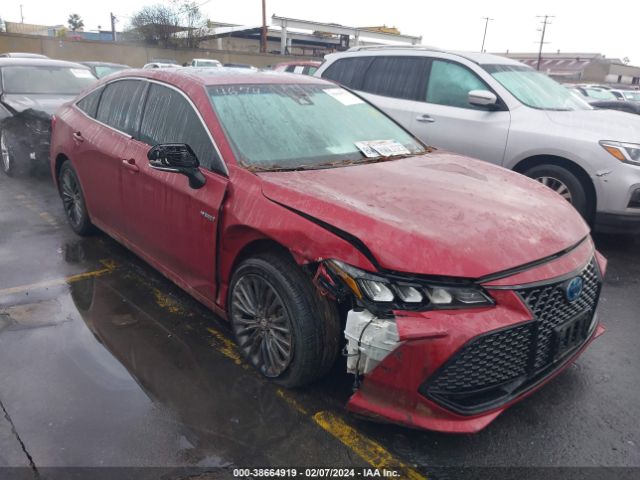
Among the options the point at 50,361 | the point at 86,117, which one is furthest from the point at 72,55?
the point at 50,361

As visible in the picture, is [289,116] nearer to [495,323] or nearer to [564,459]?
[495,323]

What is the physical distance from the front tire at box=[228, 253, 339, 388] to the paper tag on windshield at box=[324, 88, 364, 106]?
1677 mm

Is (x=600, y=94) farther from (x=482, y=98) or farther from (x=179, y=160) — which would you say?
(x=179, y=160)

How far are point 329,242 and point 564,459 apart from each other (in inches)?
58.7

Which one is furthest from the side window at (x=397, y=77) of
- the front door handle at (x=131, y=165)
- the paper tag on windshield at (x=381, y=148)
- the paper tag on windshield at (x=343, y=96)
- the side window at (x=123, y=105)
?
the front door handle at (x=131, y=165)

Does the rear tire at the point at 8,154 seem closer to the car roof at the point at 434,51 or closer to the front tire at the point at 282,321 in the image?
the car roof at the point at 434,51

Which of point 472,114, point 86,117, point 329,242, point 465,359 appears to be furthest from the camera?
point 472,114

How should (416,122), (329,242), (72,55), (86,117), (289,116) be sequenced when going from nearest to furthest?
1. (329,242)
2. (289,116)
3. (86,117)
4. (416,122)
5. (72,55)

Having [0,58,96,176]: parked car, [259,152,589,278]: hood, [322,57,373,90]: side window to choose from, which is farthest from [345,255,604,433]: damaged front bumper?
[0,58,96,176]: parked car

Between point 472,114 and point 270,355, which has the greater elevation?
point 472,114

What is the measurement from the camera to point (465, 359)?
2.18 metres

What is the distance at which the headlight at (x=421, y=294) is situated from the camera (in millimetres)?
2229

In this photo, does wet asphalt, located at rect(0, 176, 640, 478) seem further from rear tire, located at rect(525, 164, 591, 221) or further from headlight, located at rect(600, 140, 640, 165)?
headlight, located at rect(600, 140, 640, 165)

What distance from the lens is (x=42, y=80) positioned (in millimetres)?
8352
